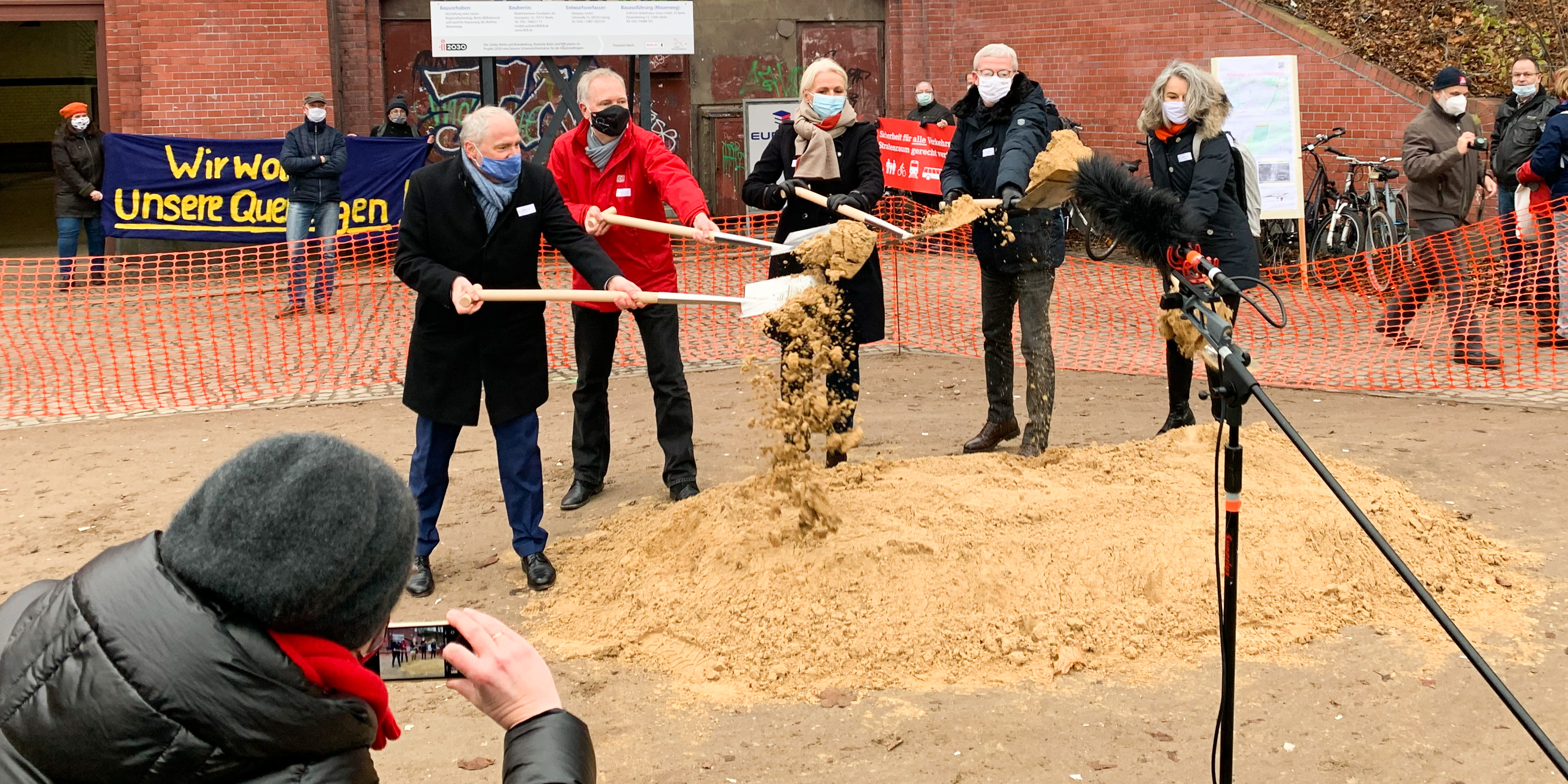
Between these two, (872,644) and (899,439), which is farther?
(899,439)

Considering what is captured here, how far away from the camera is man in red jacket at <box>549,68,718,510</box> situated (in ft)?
21.9

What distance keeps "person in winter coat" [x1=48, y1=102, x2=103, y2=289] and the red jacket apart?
8.50 metres

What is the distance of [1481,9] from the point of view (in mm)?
15578

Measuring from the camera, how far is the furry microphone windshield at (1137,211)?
4578 mm

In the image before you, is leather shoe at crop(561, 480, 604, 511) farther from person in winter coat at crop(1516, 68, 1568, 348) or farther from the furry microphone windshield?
person in winter coat at crop(1516, 68, 1568, 348)

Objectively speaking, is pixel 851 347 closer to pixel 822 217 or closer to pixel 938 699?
pixel 822 217

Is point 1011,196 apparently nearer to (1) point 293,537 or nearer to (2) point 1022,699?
(2) point 1022,699

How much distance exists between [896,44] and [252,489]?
54.8 ft

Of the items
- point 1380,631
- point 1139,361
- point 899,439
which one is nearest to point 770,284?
point 899,439

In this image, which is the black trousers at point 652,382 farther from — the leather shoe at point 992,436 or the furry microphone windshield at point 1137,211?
the furry microphone windshield at point 1137,211

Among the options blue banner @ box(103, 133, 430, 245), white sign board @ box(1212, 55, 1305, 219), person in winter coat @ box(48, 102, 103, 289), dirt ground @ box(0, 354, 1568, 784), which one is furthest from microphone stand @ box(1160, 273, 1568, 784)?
person in winter coat @ box(48, 102, 103, 289)

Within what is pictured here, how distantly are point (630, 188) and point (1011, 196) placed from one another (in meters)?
1.84

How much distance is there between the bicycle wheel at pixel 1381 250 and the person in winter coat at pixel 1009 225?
4209 millimetres

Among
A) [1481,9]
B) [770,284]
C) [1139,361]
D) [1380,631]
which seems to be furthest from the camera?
[1481,9]
